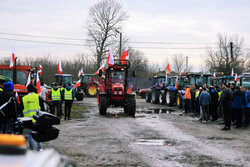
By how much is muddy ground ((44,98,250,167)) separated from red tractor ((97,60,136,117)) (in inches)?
183

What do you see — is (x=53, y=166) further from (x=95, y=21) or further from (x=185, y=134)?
(x=95, y=21)

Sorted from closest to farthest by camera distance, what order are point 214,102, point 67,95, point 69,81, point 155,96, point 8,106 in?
point 8,106 → point 67,95 → point 214,102 → point 155,96 → point 69,81

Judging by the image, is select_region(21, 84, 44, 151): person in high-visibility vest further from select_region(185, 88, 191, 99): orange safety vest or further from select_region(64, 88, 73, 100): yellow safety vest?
select_region(185, 88, 191, 99): orange safety vest

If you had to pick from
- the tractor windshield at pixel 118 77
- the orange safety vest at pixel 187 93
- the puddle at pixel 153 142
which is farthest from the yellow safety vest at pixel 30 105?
the orange safety vest at pixel 187 93

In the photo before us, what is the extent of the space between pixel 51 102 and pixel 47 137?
12.2 meters

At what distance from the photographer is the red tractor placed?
61.8ft

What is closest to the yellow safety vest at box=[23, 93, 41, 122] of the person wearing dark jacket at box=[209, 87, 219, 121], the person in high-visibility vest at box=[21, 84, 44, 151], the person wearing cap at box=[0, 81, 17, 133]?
the person in high-visibility vest at box=[21, 84, 44, 151]

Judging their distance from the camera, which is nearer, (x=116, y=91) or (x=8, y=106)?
(x=8, y=106)

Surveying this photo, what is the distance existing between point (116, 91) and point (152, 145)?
9.27 m

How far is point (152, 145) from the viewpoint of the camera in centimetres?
998

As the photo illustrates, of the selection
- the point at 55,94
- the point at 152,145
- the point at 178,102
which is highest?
the point at 55,94

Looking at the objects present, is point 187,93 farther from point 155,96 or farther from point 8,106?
point 8,106

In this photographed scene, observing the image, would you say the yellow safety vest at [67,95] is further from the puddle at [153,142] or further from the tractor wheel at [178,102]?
the tractor wheel at [178,102]

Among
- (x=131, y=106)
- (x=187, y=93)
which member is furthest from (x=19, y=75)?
(x=187, y=93)
